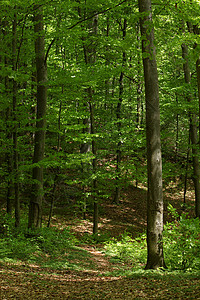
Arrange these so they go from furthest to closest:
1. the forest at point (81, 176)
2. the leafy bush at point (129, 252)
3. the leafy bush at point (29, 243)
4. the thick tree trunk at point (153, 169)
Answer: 1. the leafy bush at point (129, 252)
2. the leafy bush at point (29, 243)
3. the thick tree trunk at point (153, 169)
4. the forest at point (81, 176)

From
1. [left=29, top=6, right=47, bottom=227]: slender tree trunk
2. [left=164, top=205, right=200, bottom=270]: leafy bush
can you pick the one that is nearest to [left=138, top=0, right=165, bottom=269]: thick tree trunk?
[left=164, top=205, right=200, bottom=270]: leafy bush

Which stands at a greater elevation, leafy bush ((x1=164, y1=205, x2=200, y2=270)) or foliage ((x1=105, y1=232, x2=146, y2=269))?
leafy bush ((x1=164, y1=205, x2=200, y2=270))

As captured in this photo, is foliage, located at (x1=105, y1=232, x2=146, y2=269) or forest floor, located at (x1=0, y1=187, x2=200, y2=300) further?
foliage, located at (x1=105, y1=232, x2=146, y2=269)

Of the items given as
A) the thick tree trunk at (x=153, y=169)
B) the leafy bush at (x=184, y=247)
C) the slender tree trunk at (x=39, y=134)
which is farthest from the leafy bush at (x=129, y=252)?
the slender tree trunk at (x=39, y=134)

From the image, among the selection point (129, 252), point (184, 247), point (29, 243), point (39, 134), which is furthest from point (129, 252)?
point (39, 134)

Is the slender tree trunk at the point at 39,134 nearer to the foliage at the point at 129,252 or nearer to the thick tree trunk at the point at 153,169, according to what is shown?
the foliage at the point at 129,252

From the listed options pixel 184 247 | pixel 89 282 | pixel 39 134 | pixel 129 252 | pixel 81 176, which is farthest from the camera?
pixel 81 176

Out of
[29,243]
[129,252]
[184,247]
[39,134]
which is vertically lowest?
[129,252]

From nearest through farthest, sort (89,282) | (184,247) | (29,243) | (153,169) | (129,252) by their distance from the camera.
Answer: (89,282), (153,169), (184,247), (29,243), (129,252)

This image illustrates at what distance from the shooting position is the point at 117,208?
16688 mm

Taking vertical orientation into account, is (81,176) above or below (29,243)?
above

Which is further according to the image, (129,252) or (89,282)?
(129,252)

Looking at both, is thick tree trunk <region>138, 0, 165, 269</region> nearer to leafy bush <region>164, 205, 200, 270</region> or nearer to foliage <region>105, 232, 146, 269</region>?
leafy bush <region>164, 205, 200, 270</region>

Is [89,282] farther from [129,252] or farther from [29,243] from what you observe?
[129,252]
